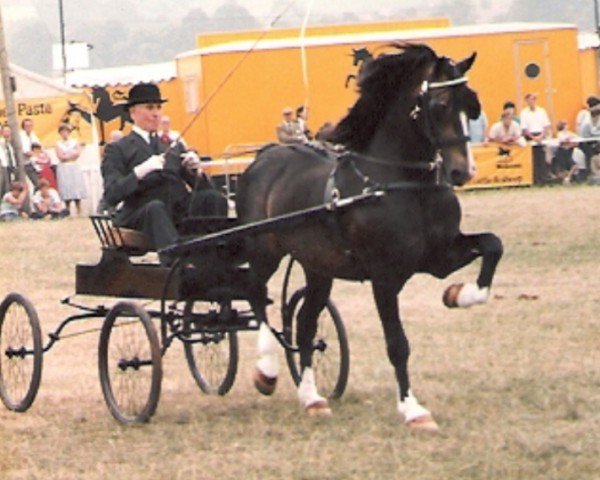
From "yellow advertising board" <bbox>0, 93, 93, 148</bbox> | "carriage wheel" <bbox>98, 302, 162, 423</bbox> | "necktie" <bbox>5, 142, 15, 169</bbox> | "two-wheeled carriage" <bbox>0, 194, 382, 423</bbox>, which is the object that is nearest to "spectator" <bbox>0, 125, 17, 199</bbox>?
"necktie" <bbox>5, 142, 15, 169</bbox>

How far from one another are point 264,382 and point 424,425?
5.36 feet

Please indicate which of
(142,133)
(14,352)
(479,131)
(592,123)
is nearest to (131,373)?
(14,352)

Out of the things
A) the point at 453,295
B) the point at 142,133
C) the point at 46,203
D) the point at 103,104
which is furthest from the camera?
the point at 103,104

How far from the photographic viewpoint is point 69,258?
23609mm

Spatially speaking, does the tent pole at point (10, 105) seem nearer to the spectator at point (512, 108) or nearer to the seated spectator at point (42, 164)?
the seated spectator at point (42, 164)

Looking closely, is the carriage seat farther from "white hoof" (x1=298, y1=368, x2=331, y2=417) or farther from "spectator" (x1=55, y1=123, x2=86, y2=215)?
"spectator" (x1=55, y1=123, x2=86, y2=215)

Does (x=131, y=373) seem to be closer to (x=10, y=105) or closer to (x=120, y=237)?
(x=120, y=237)

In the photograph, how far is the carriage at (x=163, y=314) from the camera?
37.3ft

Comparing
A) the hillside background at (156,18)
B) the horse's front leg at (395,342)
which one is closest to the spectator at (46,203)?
the horse's front leg at (395,342)

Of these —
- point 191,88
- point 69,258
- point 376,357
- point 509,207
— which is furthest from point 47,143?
point 376,357

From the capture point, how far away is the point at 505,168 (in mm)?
35094

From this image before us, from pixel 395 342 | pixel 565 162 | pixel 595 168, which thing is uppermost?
pixel 395 342

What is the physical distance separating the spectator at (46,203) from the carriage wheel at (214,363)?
70.2ft

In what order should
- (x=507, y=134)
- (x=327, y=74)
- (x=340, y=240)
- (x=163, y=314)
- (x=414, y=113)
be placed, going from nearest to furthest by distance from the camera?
(x=414, y=113)
(x=340, y=240)
(x=163, y=314)
(x=507, y=134)
(x=327, y=74)
